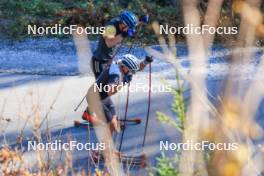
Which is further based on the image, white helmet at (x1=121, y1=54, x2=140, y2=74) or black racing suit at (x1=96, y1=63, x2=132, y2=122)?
white helmet at (x1=121, y1=54, x2=140, y2=74)

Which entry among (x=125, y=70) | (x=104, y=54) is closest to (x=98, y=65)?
(x=104, y=54)

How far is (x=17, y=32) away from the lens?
1238cm

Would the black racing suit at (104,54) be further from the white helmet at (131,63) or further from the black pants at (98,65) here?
the white helmet at (131,63)

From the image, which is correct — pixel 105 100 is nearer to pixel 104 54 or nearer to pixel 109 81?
pixel 109 81

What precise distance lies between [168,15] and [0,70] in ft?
15.0

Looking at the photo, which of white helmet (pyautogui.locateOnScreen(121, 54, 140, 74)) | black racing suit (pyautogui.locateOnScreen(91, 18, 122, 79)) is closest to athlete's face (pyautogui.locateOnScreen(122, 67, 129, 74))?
white helmet (pyautogui.locateOnScreen(121, 54, 140, 74))

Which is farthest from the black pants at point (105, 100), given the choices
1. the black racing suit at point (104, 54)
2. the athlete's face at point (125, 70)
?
the athlete's face at point (125, 70)

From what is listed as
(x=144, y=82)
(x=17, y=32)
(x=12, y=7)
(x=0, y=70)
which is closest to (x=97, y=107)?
(x=144, y=82)

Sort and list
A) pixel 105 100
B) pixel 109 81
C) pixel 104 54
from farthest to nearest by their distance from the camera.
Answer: pixel 104 54
pixel 105 100
pixel 109 81

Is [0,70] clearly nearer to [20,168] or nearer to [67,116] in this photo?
[67,116]

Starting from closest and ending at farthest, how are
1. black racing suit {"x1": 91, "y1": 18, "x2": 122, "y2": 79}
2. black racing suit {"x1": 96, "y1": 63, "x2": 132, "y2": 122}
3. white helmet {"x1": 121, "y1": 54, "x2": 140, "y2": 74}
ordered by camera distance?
black racing suit {"x1": 96, "y1": 63, "x2": 132, "y2": 122}
white helmet {"x1": 121, "y1": 54, "x2": 140, "y2": 74}
black racing suit {"x1": 91, "y1": 18, "x2": 122, "y2": 79}

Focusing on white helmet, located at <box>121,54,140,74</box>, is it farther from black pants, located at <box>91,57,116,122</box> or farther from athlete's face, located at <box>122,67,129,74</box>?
black pants, located at <box>91,57,116,122</box>

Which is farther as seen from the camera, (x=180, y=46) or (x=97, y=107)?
(x=180, y=46)

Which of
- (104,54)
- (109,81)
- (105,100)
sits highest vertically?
(104,54)
